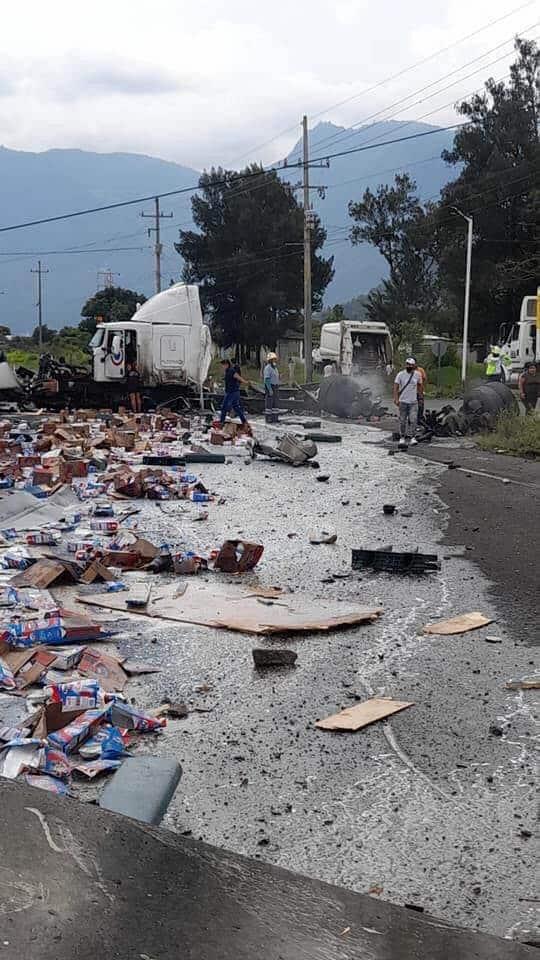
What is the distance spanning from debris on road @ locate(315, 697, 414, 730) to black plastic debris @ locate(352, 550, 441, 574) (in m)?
3.10

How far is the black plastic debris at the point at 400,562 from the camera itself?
8.14 metres

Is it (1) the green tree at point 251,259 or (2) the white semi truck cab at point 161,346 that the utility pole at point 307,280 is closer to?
(2) the white semi truck cab at point 161,346

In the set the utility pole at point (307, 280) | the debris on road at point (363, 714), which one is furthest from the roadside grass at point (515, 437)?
the utility pole at point (307, 280)

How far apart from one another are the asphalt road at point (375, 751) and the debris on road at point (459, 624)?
8 cm

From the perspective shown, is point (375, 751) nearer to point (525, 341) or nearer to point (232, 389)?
point (232, 389)

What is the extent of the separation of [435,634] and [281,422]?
66.0 feet

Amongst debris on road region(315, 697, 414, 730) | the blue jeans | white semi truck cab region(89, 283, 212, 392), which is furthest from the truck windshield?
debris on road region(315, 697, 414, 730)

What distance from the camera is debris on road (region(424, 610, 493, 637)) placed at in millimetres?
6352

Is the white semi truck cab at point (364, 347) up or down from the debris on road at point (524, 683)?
up

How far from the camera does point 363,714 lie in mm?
4859

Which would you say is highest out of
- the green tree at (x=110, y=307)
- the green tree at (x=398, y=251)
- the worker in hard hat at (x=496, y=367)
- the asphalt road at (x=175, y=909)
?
the green tree at (x=398, y=251)

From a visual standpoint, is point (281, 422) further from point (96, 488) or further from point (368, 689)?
point (368, 689)

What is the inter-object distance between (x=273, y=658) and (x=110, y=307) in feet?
195

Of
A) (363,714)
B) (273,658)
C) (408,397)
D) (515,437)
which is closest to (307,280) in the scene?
(408,397)
